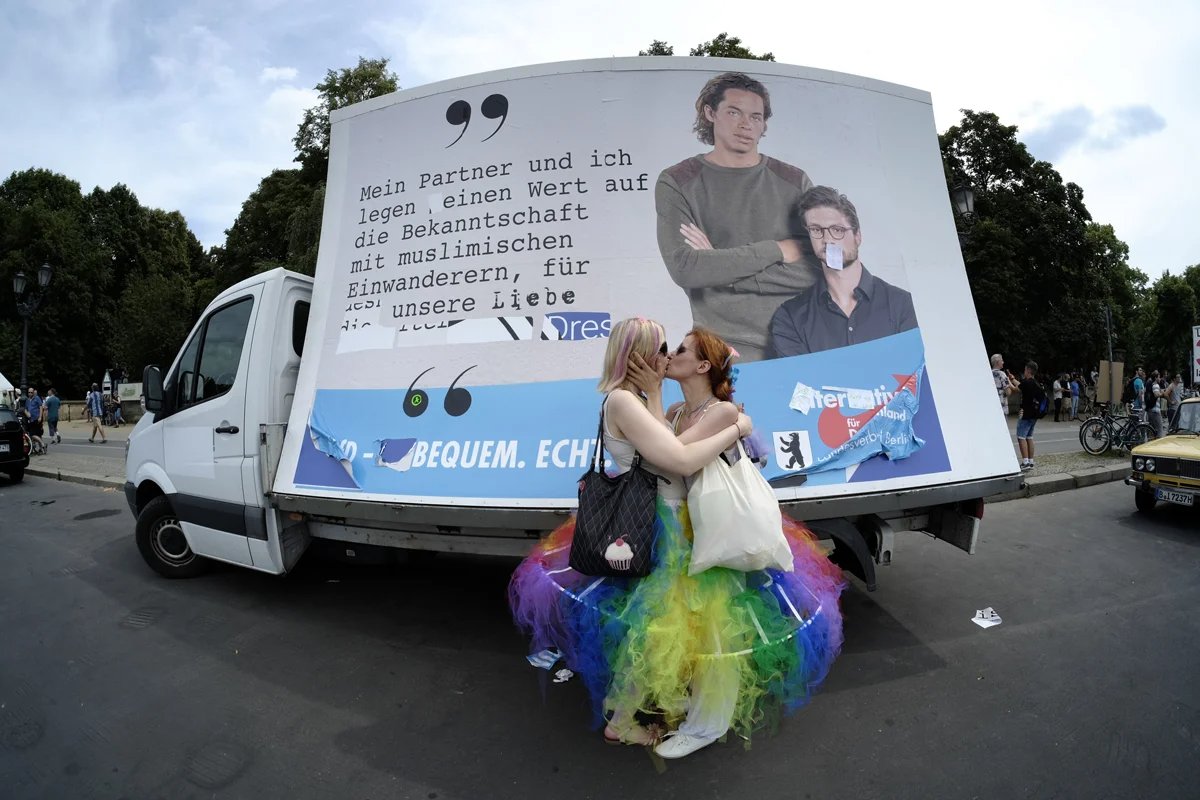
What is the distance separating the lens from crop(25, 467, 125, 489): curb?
402 inches

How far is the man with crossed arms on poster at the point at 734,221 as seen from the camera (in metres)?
3.45

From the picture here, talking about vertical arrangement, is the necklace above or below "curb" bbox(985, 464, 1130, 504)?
above

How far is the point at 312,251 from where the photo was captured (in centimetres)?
1647

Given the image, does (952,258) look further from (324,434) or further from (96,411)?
(96,411)

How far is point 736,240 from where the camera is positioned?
354cm

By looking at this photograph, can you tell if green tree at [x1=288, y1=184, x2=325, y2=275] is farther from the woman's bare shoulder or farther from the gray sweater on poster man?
the woman's bare shoulder

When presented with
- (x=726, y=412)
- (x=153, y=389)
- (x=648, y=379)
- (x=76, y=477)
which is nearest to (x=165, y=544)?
(x=153, y=389)

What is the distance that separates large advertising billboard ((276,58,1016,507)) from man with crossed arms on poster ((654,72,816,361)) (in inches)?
0.5

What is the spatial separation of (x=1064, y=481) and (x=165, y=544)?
10769mm

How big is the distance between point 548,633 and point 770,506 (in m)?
1.06

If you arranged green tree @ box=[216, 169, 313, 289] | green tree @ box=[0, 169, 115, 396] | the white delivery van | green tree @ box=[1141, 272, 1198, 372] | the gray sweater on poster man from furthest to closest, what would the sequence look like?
green tree @ box=[1141, 272, 1198, 372] → green tree @ box=[0, 169, 115, 396] → green tree @ box=[216, 169, 313, 289] → the gray sweater on poster man → the white delivery van

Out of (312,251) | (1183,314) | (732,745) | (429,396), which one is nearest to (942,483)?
(732,745)

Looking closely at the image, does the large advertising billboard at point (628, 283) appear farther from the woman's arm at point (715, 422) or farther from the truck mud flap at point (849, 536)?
the woman's arm at point (715, 422)

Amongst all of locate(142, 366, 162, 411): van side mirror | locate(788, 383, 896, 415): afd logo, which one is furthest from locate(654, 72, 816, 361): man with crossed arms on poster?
locate(142, 366, 162, 411): van side mirror
